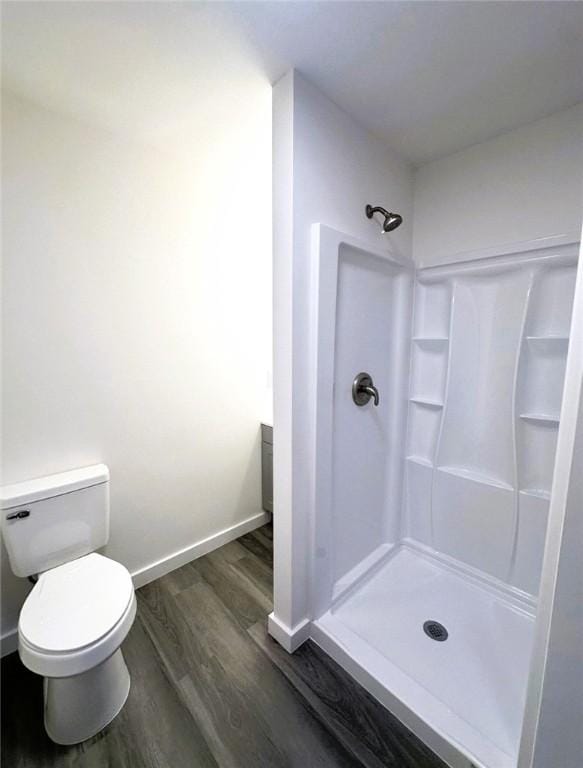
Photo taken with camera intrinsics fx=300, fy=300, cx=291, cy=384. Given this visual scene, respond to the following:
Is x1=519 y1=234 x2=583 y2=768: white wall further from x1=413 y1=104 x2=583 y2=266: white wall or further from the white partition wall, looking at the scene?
x1=413 y1=104 x2=583 y2=266: white wall

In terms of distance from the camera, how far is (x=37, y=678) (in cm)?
121

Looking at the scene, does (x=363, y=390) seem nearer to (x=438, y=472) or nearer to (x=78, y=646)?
(x=438, y=472)

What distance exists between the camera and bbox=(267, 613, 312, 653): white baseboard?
1301 millimetres

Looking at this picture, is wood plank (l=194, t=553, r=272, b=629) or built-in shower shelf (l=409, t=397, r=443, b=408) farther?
built-in shower shelf (l=409, t=397, r=443, b=408)

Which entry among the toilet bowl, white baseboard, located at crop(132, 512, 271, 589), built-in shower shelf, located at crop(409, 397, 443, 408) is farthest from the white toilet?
built-in shower shelf, located at crop(409, 397, 443, 408)

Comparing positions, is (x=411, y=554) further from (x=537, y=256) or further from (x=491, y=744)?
(x=537, y=256)

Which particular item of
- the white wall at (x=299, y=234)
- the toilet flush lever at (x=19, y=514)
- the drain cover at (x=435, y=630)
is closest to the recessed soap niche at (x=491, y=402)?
the drain cover at (x=435, y=630)

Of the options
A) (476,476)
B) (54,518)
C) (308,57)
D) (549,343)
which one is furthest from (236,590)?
(308,57)

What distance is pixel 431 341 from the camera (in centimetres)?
173

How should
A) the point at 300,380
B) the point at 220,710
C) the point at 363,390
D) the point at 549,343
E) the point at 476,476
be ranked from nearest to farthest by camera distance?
1. the point at 220,710
2. the point at 300,380
3. the point at 549,343
4. the point at 363,390
5. the point at 476,476

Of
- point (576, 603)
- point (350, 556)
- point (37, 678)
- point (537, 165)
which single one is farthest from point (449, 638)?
point (537, 165)

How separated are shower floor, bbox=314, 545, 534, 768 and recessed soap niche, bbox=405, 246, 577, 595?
18 centimetres

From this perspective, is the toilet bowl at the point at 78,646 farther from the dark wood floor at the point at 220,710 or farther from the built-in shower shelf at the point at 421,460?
the built-in shower shelf at the point at 421,460

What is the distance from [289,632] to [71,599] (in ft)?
2.86
